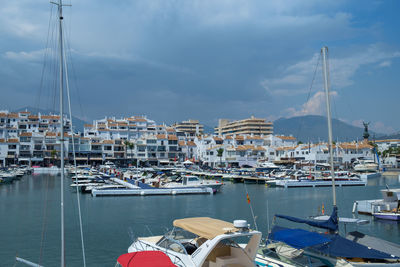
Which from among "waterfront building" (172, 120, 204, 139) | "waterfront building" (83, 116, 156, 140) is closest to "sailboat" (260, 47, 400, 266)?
"waterfront building" (83, 116, 156, 140)

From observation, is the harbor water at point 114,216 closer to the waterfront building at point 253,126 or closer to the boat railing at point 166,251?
the boat railing at point 166,251

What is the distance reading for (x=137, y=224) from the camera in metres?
28.3

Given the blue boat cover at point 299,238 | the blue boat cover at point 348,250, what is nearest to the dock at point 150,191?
the blue boat cover at point 299,238

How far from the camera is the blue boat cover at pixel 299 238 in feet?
49.7

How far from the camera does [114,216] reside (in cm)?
3184

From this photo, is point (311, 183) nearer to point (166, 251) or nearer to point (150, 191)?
point (150, 191)

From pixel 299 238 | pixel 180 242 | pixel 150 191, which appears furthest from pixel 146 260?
pixel 150 191

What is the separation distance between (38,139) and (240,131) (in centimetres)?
8862

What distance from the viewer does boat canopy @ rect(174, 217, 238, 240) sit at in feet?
42.5

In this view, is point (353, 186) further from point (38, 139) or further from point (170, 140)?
point (38, 139)

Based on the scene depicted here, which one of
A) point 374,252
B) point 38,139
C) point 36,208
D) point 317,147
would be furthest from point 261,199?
point 38,139

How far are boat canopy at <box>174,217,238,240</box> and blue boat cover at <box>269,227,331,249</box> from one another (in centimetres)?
326

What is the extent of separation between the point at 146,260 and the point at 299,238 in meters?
6.92

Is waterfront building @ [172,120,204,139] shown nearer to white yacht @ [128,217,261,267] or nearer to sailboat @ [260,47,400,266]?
sailboat @ [260,47,400,266]
